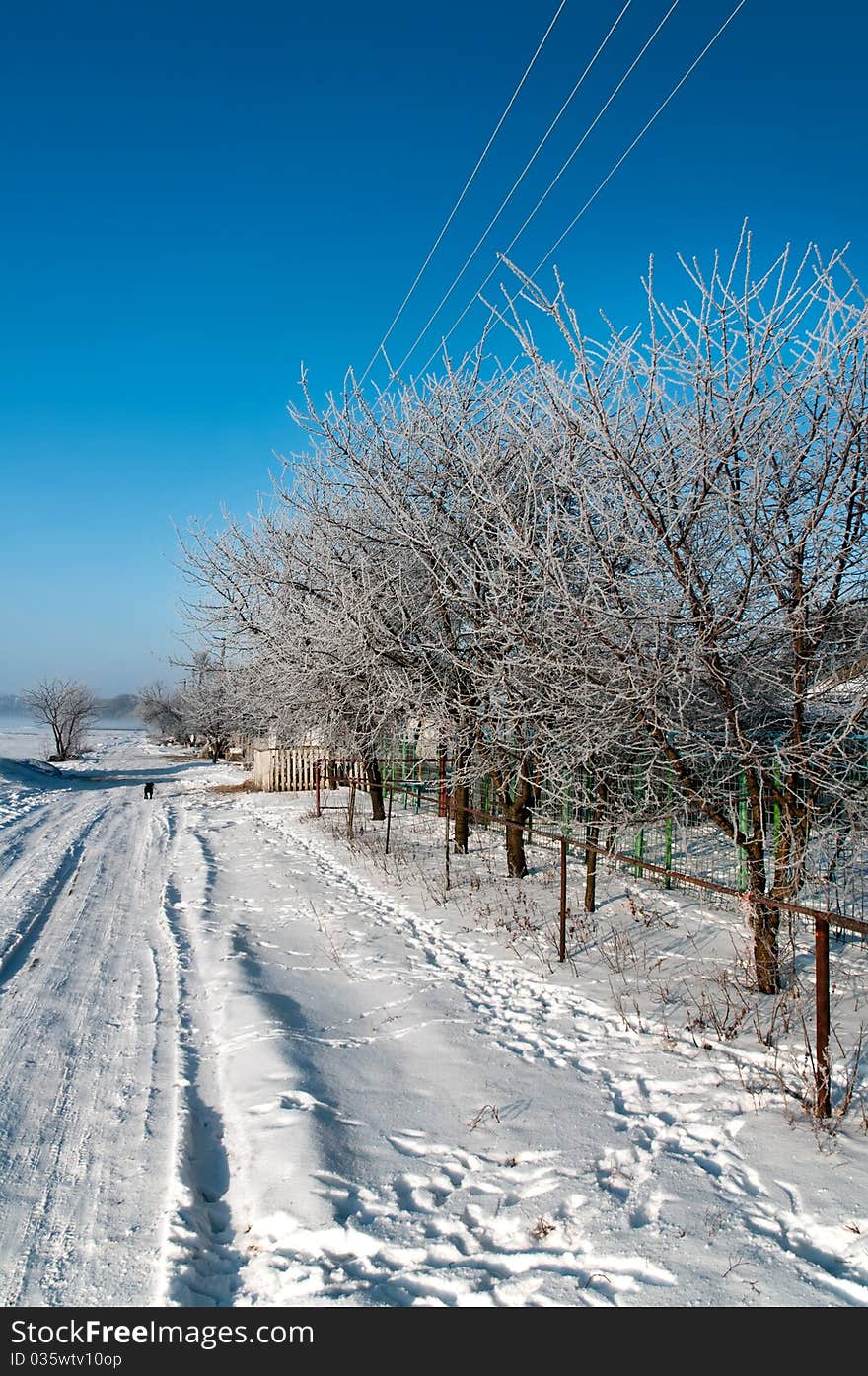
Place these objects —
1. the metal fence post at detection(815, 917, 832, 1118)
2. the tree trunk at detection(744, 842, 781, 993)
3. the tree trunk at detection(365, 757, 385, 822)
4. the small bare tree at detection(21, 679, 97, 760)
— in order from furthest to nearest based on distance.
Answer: the small bare tree at detection(21, 679, 97, 760) < the tree trunk at detection(365, 757, 385, 822) < the tree trunk at detection(744, 842, 781, 993) < the metal fence post at detection(815, 917, 832, 1118)

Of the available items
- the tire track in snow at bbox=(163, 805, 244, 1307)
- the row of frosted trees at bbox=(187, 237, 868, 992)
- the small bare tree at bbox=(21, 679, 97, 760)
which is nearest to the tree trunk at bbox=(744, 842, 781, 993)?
the row of frosted trees at bbox=(187, 237, 868, 992)

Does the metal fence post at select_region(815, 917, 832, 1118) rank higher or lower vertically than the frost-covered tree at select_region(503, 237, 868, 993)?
lower

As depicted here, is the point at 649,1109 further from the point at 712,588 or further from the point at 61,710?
the point at 61,710

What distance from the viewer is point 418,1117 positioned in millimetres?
4215

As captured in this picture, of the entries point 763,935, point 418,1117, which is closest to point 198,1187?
point 418,1117

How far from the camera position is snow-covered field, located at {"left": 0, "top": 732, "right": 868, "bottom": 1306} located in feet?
9.72

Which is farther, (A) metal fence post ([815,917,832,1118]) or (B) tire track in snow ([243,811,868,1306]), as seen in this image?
(A) metal fence post ([815,917,832,1118])

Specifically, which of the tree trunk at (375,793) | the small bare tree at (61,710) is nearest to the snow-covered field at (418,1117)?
the tree trunk at (375,793)

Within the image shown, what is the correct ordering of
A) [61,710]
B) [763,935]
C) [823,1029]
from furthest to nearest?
1. [61,710]
2. [763,935]
3. [823,1029]

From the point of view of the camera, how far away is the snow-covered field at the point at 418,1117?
2963mm

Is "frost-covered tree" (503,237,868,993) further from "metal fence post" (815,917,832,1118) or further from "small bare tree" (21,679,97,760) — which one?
"small bare tree" (21,679,97,760)

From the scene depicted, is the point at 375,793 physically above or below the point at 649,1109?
above

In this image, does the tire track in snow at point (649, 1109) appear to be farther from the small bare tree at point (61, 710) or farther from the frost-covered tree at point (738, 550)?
the small bare tree at point (61, 710)
